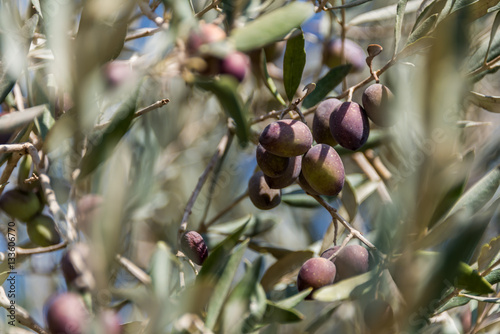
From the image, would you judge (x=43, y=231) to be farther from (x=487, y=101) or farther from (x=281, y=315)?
(x=487, y=101)

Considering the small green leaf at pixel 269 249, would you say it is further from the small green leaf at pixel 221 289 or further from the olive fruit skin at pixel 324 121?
the small green leaf at pixel 221 289

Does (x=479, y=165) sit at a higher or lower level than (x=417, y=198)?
lower

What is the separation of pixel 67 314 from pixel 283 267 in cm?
42

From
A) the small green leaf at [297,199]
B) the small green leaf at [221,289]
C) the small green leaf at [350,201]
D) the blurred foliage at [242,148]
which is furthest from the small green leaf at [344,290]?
the small green leaf at [297,199]

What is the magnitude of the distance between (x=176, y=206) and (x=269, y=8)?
58cm

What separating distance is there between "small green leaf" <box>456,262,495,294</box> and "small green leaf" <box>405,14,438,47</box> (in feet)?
1.28

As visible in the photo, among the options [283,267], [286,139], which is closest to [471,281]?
[286,139]

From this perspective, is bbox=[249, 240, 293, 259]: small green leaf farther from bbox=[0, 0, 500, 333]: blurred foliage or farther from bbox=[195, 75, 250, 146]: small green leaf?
bbox=[195, 75, 250, 146]: small green leaf

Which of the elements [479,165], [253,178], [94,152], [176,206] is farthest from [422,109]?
[176,206]

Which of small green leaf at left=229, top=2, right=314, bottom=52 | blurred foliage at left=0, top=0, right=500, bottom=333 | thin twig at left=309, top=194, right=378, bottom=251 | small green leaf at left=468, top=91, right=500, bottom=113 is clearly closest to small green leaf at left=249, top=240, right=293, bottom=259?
blurred foliage at left=0, top=0, right=500, bottom=333

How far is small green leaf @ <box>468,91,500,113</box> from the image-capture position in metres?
0.94

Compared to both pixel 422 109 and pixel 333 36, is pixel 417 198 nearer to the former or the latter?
pixel 422 109

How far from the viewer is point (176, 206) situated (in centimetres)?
146

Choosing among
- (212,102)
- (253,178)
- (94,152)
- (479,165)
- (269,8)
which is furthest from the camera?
(212,102)
